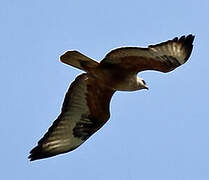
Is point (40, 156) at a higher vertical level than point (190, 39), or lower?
lower

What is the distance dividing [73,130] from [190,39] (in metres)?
2.67

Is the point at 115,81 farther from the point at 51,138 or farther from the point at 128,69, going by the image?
the point at 51,138

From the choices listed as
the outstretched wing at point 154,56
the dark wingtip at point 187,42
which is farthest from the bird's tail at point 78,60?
the dark wingtip at point 187,42

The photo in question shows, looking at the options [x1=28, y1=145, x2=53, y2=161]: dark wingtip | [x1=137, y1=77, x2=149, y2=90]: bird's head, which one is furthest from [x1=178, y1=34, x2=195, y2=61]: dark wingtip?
[x1=28, y1=145, x2=53, y2=161]: dark wingtip

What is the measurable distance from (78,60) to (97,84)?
4.16 ft

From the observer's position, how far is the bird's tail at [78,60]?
16.1 meters

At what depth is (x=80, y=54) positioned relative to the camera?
1609 centimetres

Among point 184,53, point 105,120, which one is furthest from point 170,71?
point 105,120

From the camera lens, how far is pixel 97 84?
17.5m

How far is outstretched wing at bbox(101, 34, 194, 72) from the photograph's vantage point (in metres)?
16.1

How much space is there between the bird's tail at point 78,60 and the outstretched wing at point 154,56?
21 centimetres

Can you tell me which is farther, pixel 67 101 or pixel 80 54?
pixel 67 101

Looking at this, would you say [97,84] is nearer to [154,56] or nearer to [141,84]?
[141,84]

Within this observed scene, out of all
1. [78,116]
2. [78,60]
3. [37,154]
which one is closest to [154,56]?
[78,60]
